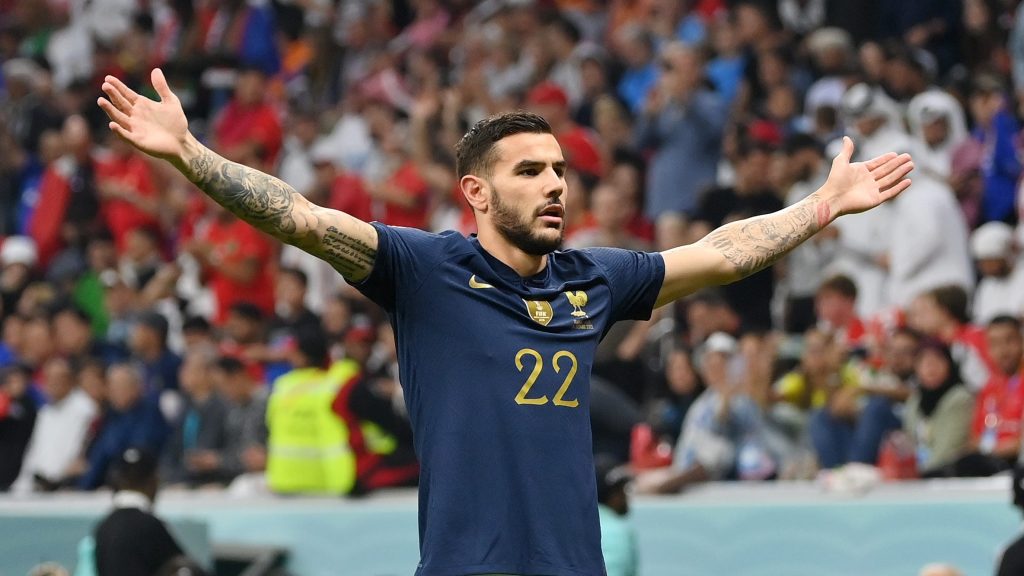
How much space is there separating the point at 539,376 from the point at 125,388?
29.5 feet

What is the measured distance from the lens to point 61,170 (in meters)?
16.9

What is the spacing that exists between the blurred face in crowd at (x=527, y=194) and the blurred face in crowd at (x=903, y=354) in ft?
19.3

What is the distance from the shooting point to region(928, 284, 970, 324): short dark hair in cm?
1055

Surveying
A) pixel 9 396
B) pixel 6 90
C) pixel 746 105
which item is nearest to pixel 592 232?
pixel 746 105

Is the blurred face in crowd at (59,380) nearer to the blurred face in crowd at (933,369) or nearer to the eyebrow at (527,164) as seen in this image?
the blurred face in crowd at (933,369)

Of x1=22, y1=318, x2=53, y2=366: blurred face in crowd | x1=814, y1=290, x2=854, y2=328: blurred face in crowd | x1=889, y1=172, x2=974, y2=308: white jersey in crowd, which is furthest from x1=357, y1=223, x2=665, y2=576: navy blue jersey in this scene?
x1=22, y1=318, x2=53, y2=366: blurred face in crowd

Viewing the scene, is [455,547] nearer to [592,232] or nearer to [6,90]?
[592,232]

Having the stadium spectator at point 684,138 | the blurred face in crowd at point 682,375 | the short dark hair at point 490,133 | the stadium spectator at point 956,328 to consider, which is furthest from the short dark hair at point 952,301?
the short dark hair at point 490,133

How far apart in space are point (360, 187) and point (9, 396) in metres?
3.27

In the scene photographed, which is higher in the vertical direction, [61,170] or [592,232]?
[61,170]

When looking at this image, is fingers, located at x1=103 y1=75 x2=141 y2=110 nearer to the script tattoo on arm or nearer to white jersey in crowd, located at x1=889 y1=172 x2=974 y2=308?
the script tattoo on arm

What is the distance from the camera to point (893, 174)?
5.22m

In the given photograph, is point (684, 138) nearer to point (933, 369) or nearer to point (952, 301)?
point (952, 301)

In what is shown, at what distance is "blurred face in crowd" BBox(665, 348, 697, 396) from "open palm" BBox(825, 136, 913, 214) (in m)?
5.79
